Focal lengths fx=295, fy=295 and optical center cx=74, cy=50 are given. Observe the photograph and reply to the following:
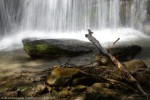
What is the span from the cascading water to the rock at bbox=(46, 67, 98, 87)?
7.23 meters

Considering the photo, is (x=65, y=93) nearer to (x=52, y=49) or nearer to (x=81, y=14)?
(x=52, y=49)

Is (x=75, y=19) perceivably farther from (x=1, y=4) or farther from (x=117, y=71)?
(x=117, y=71)

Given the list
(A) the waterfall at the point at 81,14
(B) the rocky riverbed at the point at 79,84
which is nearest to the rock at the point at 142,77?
(B) the rocky riverbed at the point at 79,84

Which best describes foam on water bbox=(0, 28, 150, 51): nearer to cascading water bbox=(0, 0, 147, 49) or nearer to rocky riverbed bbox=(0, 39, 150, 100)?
cascading water bbox=(0, 0, 147, 49)

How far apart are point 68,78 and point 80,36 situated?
7.94 metres

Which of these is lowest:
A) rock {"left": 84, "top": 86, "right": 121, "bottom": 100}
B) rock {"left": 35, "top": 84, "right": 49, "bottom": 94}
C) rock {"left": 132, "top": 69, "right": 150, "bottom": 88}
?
rock {"left": 84, "top": 86, "right": 121, "bottom": 100}

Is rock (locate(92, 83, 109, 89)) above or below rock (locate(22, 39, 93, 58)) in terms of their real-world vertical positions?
below

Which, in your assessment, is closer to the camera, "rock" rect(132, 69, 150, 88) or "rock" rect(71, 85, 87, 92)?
"rock" rect(71, 85, 87, 92)

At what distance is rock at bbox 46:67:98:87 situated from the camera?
567 cm

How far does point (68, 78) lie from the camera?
5.70 metres

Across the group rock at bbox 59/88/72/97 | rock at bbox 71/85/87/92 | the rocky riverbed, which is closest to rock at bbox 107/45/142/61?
the rocky riverbed

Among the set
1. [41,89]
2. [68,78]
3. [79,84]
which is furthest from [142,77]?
[41,89]

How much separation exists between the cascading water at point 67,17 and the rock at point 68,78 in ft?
23.7

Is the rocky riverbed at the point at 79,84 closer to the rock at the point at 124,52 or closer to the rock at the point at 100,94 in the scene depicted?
the rock at the point at 100,94
